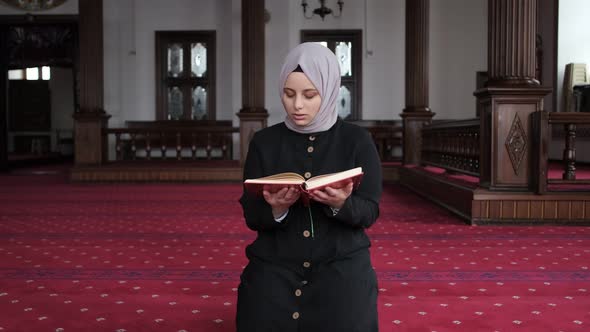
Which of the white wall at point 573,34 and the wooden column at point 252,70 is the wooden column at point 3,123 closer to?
the wooden column at point 252,70

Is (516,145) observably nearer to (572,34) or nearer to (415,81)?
(415,81)

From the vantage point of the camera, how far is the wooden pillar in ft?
34.7

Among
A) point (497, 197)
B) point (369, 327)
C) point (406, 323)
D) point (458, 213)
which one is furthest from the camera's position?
point (458, 213)

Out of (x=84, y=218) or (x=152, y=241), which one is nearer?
(x=152, y=241)

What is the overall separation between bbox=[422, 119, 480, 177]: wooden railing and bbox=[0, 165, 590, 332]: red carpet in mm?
564

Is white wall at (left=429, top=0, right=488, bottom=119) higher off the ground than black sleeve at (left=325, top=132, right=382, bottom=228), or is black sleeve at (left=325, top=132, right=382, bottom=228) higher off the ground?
white wall at (left=429, top=0, right=488, bottom=119)

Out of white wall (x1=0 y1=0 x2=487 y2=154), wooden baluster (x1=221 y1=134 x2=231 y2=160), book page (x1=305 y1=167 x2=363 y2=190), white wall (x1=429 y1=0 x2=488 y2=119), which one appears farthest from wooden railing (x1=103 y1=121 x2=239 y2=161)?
book page (x1=305 y1=167 x2=363 y2=190)

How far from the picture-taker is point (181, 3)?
13633 millimetres

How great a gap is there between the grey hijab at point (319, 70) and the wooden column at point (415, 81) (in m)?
8.19

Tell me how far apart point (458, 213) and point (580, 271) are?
236 cm

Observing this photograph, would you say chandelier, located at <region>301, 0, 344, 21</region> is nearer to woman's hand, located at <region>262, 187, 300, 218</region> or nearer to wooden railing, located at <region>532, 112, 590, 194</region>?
wooden railing, located at <region>532, 112, 590, 194</region>

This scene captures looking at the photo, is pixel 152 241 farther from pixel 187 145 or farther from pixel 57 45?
pixel 57 45

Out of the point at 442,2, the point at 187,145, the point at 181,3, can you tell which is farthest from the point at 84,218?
the point at 442,2

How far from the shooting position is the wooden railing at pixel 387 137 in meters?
11.0
